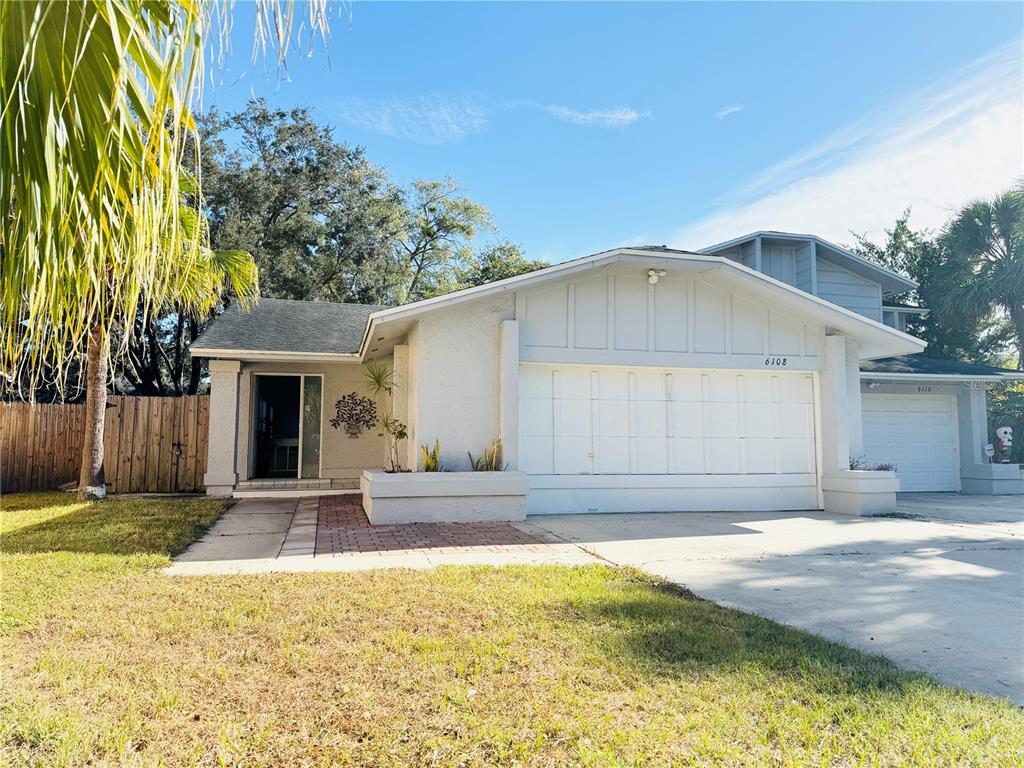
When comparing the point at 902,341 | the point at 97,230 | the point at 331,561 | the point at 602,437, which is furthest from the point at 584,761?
the point at 902,341

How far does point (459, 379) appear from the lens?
9484mm

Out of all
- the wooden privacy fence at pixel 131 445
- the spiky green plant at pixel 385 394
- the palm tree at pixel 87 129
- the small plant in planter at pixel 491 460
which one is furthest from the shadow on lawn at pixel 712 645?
the wooden privacy fence at pixel 131 445

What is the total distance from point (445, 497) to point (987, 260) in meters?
21.5

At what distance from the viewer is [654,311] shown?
1031cm

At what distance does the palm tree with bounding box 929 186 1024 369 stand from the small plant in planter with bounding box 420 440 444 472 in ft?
66.6

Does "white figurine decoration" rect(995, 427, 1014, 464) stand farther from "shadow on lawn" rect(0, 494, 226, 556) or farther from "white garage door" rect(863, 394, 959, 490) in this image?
"shadow on lawn" rect(0, 494, 226, 556)

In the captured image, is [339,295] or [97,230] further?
[339,295]

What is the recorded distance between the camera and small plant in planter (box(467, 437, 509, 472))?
9414 millimetres

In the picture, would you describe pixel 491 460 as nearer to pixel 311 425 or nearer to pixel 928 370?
pixel 311 425

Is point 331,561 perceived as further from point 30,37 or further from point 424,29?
point 424,29

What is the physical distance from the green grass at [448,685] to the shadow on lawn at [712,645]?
2 centimetres

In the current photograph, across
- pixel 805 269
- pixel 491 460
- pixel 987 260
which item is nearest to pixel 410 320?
pixel 491 460

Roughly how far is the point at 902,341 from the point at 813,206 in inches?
344

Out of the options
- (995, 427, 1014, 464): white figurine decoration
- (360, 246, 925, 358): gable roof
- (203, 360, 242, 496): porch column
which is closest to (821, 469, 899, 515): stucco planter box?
(360, 246, 925, 358): gable roof
